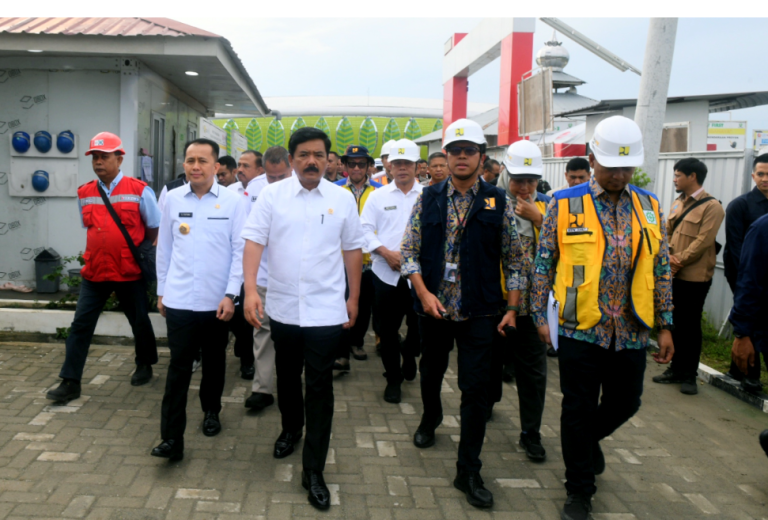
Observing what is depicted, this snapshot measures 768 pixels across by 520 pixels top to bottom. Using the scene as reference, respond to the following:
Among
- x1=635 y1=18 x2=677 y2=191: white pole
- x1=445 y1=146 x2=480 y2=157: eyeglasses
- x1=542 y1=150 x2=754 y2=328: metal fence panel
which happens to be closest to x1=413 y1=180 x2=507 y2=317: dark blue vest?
x1=445 y1=146 x2=480 y2=157: eyeglasses

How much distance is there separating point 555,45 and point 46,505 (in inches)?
1195

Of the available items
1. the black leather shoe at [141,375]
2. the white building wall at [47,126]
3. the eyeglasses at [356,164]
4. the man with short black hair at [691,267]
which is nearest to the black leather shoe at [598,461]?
the man with short black hair at [691,267]

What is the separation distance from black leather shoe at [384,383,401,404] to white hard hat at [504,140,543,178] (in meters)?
2.03

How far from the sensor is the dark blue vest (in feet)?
11.9

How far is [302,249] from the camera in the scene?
3592 mm

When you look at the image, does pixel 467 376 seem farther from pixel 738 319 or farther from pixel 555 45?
pixel 555 45

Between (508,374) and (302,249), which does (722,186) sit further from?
(302,249)

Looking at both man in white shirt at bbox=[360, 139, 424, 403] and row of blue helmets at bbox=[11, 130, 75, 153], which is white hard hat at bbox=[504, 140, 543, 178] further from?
row of blue helmets at bbox=[11, 130, 75, 153]

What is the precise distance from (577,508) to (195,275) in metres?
2.67

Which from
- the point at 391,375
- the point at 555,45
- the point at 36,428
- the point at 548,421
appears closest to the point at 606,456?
the point at 548,421

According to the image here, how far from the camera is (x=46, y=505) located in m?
3.27

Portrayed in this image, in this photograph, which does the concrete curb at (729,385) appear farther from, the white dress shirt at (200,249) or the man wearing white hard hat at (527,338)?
the white dress shirt at (200,249)

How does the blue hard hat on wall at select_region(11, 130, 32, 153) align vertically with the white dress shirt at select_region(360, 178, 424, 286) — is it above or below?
above

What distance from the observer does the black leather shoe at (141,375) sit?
524cm
